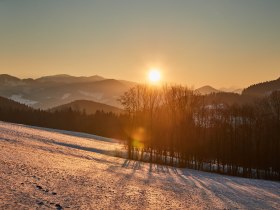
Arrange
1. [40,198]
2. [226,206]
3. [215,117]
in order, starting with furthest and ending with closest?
1. [215,117]
2. [226,206]
3. [40,198]

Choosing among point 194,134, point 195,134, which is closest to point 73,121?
point 195,134

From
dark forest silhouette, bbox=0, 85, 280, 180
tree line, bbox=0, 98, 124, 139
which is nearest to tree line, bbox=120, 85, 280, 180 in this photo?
dark forest silhouette, bbox=0, 85, 280, 180

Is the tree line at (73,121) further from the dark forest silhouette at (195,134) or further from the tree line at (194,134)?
the tree line at (194,134)

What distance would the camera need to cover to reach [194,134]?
297 ft

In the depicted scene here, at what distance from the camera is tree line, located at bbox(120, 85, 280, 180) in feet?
258

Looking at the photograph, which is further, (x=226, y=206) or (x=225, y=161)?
(x=225, y=161)

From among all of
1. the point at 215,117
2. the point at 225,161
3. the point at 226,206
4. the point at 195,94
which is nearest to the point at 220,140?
the point at 225,161

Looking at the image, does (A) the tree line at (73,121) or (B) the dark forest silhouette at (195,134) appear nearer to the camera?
(B) the dark forest silhouette at (195,134)

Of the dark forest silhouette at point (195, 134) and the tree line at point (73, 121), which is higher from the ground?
the tree line at point (73, 121)

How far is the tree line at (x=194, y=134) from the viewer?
78688mm

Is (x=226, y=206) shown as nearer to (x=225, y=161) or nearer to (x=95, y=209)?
(x=95, y=209)

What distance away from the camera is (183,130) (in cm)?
8119

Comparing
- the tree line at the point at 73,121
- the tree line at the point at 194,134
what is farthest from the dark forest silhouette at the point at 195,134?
the tree line at the point at 73,121

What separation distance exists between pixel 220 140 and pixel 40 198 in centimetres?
8457
